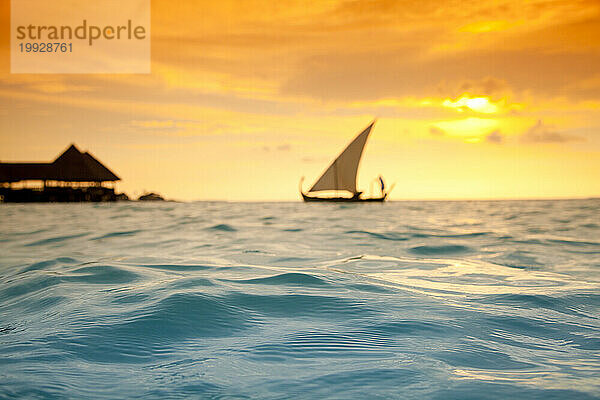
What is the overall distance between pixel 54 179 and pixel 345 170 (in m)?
30.3

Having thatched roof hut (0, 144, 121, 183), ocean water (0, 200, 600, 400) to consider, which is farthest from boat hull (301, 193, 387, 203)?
ocean water (0, 200, 600, 400)

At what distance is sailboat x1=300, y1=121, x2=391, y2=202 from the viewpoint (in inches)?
1982

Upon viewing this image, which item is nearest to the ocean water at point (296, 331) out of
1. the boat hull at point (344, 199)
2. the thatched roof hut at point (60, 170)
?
the thatched roof hut at point (60, 170)

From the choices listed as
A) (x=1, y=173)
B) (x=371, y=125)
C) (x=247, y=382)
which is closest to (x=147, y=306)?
(x=247, y=382)

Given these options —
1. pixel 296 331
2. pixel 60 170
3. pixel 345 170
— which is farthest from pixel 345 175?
pixel 296 331

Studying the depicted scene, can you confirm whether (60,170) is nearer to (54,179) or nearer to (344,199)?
(54,179)

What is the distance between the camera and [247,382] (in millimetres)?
2414

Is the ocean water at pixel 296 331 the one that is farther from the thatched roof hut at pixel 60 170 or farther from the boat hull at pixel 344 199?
the boat hull at pixel 344 199

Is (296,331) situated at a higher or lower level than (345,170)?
lower

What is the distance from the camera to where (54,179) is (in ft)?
167

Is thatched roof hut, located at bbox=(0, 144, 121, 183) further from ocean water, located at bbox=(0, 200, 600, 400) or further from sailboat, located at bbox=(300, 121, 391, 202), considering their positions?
ocean water, located at bbox=(0, 200, 600, 400)

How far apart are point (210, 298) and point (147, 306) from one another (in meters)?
0.52

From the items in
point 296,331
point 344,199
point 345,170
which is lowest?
point 296,331

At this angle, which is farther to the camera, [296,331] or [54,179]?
[54,179]
